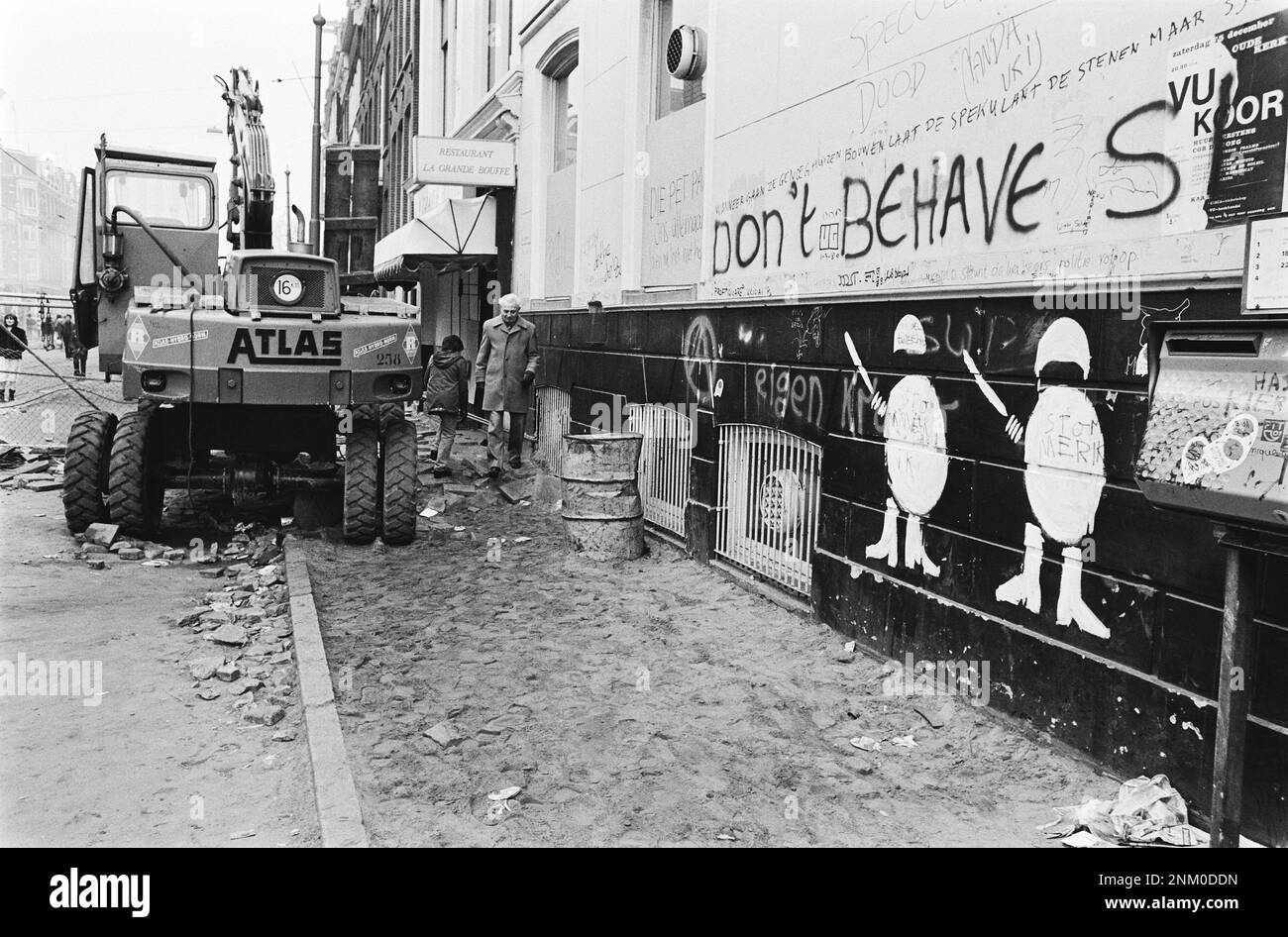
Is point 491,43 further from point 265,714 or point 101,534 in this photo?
point 265,714

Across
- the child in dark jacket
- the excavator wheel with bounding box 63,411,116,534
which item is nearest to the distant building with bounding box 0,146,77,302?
the child in dark jacket

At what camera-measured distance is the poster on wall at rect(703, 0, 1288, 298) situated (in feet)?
12.8

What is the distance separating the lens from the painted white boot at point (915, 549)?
555 centimetres

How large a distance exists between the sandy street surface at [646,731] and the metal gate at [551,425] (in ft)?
14.7

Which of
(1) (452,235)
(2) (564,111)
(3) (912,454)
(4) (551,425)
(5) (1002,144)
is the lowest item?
(4) (551,425)

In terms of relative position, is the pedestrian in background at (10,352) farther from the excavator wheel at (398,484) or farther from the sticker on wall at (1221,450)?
the sticker on wall at (1221,450)

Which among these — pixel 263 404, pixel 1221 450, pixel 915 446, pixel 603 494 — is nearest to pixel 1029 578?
pixel 915 446

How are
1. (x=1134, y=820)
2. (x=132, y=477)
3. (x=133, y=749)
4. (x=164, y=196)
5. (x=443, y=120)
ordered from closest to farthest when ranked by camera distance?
1. (x=1134, y=820)
2. (x=133, y=749)
3. (x=132, y=477)
4. (x=164, y=196)
5. (x=443, y=120)

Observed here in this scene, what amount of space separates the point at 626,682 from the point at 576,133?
310 inches

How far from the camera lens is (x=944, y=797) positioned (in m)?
4.41

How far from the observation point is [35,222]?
31297 millimetres

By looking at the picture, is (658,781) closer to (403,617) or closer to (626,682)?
(626,682)

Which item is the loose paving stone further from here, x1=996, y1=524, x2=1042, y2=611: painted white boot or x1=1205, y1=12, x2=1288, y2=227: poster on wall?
x1=1205, y1=12, x2=1288, y2=227: poster on wall

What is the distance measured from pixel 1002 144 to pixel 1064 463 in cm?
152
